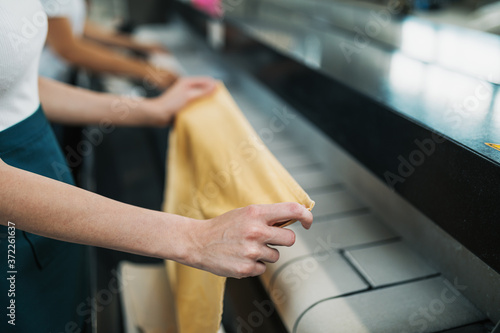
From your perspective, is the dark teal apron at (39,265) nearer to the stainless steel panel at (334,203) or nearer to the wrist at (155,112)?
the wrist at (155,112)

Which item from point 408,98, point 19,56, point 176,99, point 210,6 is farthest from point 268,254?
point 210,6

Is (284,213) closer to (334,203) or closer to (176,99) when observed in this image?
(334,203)

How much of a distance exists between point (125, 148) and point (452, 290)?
1912 millimetres

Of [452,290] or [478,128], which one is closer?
[478,128]

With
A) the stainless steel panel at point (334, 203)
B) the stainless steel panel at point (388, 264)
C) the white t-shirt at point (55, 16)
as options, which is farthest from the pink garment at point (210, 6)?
the stainless steel panel at point (388, 264)

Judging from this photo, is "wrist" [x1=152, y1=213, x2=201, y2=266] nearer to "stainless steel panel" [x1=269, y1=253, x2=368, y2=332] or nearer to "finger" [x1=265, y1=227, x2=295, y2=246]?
"finger" [x1=265, y1=227, x2=295, y2=246]

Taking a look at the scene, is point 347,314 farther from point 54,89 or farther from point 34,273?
point 54,89

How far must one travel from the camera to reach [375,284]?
88 centimetres

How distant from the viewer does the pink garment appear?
206 centimetres

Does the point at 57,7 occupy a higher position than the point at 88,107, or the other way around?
the point at 57,7

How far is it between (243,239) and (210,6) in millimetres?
1947

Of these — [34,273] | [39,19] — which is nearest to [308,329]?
[34,273]

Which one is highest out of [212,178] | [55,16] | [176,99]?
[55,16]

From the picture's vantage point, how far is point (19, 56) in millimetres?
804
